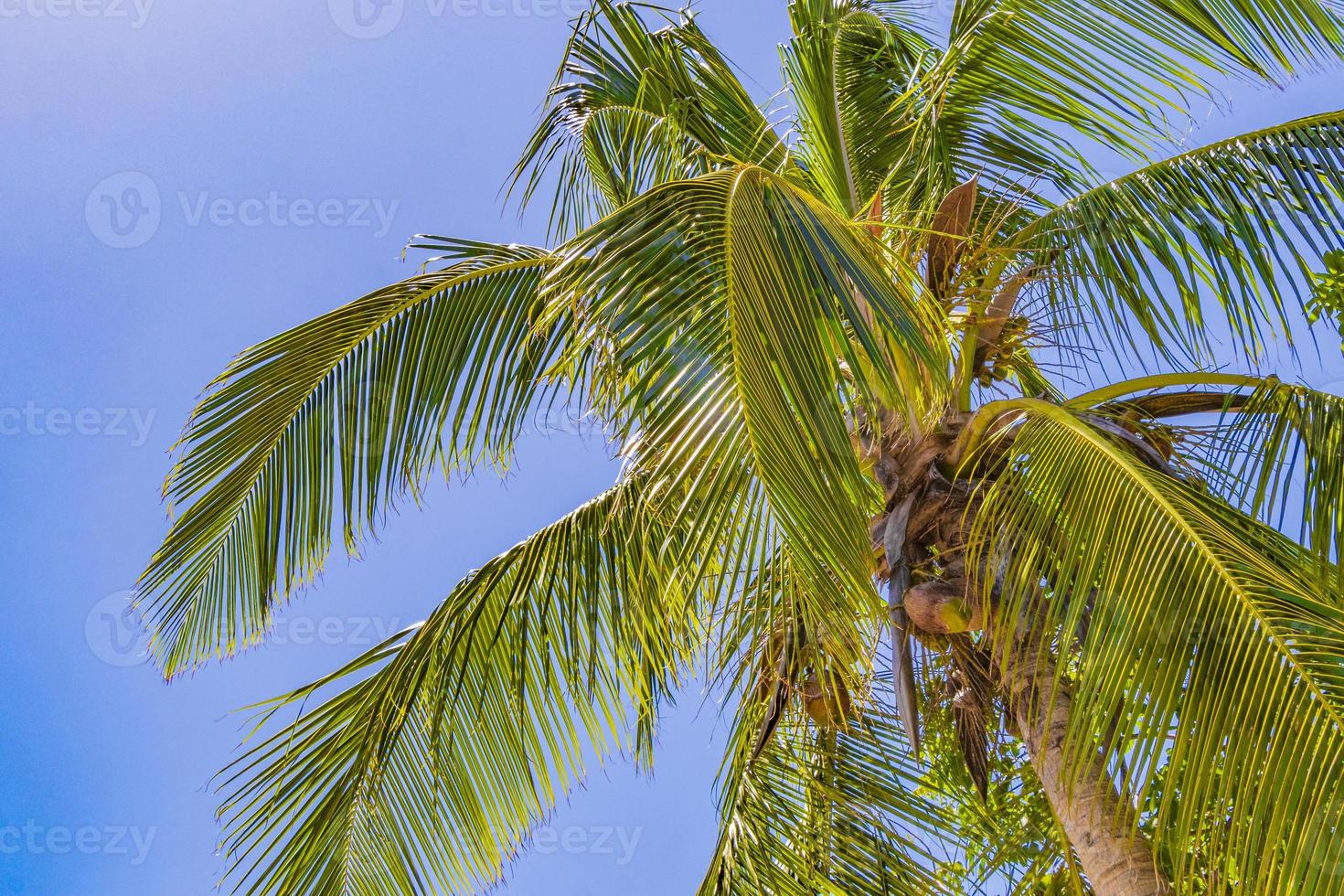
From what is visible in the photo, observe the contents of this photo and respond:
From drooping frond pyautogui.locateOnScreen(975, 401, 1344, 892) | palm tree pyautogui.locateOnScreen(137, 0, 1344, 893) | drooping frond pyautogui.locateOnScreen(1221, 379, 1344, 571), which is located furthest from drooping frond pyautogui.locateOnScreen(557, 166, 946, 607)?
drooping frond pyautogui.locateOnScreen(1221, 379, 1344, 571)

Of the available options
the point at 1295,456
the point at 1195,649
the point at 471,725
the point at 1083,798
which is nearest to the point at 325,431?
the point at 471,725

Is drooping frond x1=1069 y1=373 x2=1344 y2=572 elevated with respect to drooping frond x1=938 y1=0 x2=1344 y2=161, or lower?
lower

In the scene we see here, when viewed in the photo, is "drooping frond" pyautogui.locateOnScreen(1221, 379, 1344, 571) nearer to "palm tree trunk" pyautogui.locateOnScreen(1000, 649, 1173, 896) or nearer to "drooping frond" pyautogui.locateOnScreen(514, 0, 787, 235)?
"palm tree trunk" pyautogui.locateOnScreen(1000, 649, 1173, 896)

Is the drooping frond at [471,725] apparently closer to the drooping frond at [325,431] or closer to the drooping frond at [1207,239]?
the drooping frond at [325,431]

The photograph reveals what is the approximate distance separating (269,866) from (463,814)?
0.63m

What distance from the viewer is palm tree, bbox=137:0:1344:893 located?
2.45m

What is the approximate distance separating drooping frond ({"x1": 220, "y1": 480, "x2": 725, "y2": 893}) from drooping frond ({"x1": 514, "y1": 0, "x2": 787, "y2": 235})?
1.52 meters

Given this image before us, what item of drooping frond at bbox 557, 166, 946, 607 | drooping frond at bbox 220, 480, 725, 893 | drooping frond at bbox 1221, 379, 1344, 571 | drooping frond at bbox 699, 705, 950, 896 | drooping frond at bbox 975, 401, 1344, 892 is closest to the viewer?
drooping frond at bbox 975, 401, 1344, 892

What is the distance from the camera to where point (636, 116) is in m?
4.95

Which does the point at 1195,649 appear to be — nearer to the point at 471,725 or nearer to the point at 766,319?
the point at 766,319

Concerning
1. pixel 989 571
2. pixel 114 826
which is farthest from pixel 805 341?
pixel 114 826

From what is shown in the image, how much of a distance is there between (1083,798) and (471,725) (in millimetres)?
2064

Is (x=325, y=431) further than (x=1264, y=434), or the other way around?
(x=325, y=431)

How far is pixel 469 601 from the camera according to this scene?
14.1 feet
